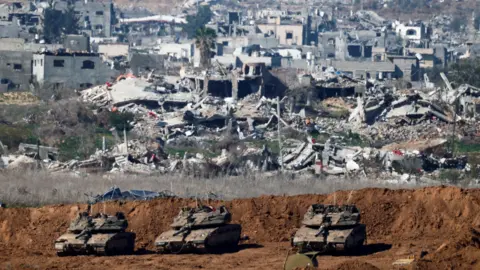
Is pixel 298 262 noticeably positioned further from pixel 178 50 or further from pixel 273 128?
pixel 178 50

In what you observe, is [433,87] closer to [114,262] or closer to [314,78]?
[314,78]

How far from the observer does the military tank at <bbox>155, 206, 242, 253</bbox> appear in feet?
114

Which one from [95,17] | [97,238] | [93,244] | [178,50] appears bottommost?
[178,50]

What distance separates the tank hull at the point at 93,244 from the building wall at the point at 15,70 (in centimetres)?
4979

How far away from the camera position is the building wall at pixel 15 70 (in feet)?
278

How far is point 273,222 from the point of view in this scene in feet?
127

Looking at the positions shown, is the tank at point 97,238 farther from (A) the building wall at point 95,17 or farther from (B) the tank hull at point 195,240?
(A) the building wall at point 95,17

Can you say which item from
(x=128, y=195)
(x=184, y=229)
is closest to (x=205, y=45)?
(x=128, y=195)

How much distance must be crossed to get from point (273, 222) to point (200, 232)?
418cm

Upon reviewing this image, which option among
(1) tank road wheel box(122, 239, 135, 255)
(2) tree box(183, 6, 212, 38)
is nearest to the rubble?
(1) tank road wheel box(122, 239, 135, 255)

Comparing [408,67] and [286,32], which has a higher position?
[286,32]

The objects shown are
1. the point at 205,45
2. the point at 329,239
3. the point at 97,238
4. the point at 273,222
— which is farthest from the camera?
the point at 205,45

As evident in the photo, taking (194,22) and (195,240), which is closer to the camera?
(195,240)

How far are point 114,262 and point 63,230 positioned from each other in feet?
17.4
